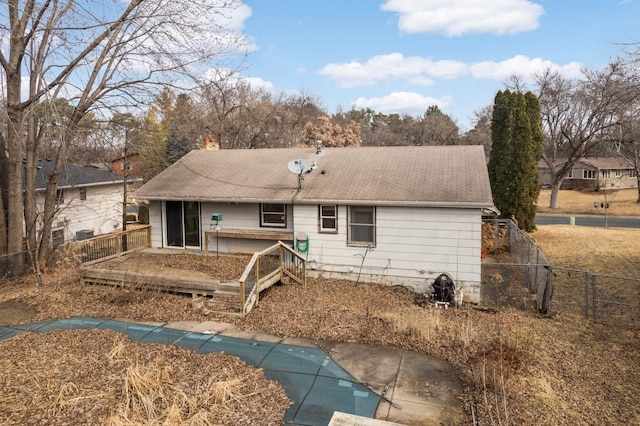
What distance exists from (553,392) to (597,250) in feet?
48.7

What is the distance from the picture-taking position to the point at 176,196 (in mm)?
12961

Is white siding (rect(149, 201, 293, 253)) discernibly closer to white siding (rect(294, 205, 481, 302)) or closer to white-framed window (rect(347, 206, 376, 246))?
white siding (rect(294, 205, 481, 302))

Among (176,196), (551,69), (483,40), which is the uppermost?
(551,69)

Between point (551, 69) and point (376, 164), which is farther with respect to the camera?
point (551, 69)

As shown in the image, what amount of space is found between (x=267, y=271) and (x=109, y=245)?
588 centimetres

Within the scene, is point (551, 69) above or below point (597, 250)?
above

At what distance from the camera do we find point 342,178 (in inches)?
490

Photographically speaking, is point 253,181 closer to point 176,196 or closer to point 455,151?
point 176,196

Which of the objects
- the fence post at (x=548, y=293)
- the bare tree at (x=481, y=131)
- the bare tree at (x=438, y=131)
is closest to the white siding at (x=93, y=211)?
the fence post at (x=548, y=293)

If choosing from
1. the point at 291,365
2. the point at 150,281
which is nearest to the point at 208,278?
the point at 150,281

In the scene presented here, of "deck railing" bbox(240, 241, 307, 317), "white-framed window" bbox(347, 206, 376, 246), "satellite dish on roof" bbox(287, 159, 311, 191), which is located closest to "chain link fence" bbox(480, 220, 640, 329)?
"white-framed window" bbox(347, 206, 376, 246)

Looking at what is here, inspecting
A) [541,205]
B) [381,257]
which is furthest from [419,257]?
[541,205]

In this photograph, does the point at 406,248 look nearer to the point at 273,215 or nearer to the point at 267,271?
the point at 267,271

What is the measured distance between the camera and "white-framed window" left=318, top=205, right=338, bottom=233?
11734 mm
